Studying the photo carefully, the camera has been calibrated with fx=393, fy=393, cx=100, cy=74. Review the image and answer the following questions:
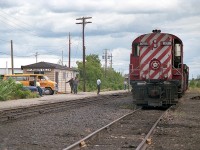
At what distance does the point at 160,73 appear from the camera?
1855 cm

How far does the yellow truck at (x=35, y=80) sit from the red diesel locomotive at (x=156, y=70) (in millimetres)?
17505

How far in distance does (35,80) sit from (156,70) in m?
18.4

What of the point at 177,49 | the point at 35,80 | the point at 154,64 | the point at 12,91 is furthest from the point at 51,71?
the point at 154,64

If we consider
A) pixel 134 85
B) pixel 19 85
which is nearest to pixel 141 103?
pixel 134 85

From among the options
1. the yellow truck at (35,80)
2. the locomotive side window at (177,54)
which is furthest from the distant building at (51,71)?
the locomotive side window at (177,54)

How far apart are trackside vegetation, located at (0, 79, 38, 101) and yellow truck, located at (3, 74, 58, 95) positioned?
3636 mm

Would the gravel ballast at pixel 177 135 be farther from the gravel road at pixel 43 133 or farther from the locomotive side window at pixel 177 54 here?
the locomotive side window at pixel 177 54

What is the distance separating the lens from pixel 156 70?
61.2 ft

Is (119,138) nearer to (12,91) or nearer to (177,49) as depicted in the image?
(177,49)

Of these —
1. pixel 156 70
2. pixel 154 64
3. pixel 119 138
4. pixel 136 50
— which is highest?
pixel 136 50

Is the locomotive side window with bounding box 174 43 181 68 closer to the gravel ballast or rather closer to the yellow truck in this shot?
the gravel ballast

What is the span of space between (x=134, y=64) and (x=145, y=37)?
1.43 metres

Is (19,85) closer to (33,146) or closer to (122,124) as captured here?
(122,124)

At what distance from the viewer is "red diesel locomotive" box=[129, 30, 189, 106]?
59.9ft
